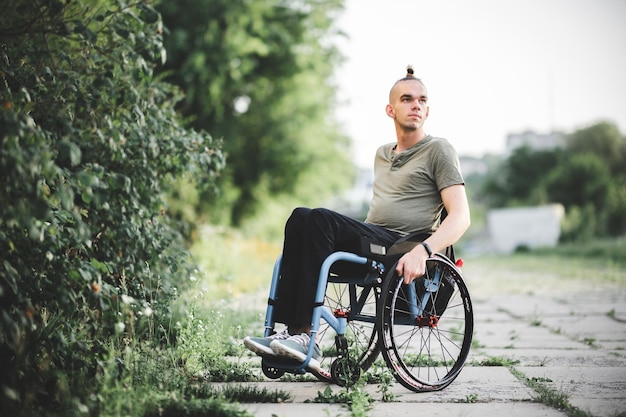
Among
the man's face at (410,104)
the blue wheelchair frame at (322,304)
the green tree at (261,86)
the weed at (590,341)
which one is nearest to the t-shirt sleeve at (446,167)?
the man's face at (410,104)

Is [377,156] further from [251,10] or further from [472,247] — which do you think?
[472,247]

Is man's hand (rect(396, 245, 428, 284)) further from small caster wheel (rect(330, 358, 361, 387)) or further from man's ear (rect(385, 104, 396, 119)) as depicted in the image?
man's ear (rect(385, 104, 396, 119))

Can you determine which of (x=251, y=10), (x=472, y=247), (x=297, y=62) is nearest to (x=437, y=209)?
(x=251, y=10)

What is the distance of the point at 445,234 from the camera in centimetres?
289

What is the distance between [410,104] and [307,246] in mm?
941

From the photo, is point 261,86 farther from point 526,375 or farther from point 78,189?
point 78,189

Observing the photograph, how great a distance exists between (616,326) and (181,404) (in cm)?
406

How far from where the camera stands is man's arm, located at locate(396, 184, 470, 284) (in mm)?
2766

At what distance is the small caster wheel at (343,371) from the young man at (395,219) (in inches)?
6.9

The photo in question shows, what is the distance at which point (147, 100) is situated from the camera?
4.02 metres

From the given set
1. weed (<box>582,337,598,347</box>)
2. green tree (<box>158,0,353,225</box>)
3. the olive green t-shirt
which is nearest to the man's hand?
the olive green t-shirt

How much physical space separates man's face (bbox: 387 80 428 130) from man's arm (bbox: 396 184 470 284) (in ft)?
1.39

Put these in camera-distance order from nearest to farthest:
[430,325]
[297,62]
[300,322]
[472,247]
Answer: [300,322], [430,325], [297,62], [472,247]

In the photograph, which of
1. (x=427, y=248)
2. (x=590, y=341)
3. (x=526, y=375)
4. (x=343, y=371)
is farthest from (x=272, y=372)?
(x=590, y=341)
